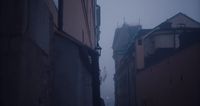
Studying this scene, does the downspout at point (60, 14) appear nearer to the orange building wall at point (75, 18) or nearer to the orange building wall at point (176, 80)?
the orange building wall at point (75, 18)

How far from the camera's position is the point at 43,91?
11.6ft

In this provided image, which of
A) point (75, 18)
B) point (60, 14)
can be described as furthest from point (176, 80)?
point (60, 14)

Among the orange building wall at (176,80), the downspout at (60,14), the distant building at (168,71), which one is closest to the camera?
the downspout at (60,14)

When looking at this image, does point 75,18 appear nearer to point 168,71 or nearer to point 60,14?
point 60,14

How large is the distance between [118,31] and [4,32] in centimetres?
4098

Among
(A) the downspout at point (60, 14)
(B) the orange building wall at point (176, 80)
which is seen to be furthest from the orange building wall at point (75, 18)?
(B) the orange building wall at point (176, 80)

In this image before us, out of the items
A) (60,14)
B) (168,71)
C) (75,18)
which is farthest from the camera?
(168,71)

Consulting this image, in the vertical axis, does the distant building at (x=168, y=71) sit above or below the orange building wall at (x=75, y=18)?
below

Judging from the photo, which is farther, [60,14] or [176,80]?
[176,80]

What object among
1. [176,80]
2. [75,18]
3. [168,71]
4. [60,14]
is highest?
[75,18]

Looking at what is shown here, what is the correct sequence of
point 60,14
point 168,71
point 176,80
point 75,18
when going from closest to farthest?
1. point 60,14
2. point 75,18
3. point 176,80
4. point 168,71

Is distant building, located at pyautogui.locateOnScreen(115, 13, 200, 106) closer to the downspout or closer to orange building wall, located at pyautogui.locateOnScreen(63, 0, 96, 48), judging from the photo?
orange building wall, located at pyautogui.locateOnScreen(63, 0, 96, 48)

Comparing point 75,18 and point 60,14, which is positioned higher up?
point 75,18

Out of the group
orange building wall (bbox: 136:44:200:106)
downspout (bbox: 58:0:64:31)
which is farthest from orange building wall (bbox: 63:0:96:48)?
orange building wall (bbox: 136:44:200:106)
